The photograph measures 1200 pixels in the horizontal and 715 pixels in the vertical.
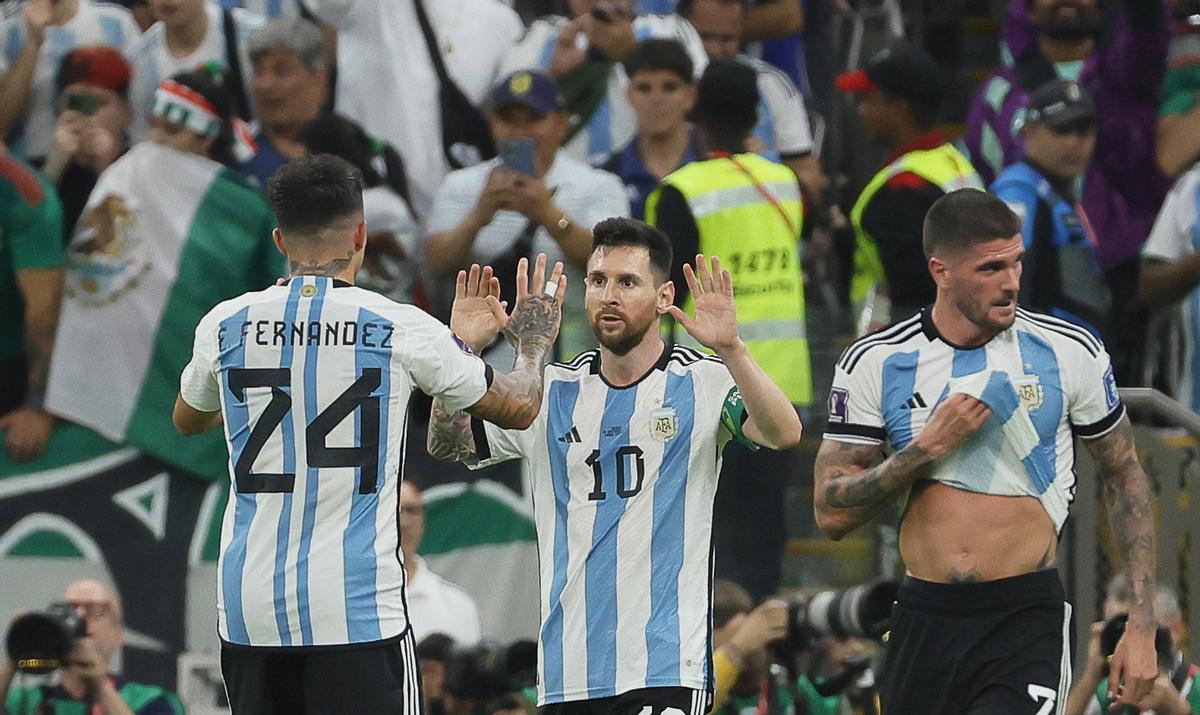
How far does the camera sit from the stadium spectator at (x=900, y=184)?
9.30 metres

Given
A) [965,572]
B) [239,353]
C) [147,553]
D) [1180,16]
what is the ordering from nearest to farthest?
[239,353], [965,572], [147,553], [1180,16]

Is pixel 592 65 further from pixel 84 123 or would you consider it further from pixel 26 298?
pixel 26 298

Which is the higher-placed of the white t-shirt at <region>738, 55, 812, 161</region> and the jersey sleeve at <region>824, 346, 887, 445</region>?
the white t-shirt at <region>738, 55, 812, 161</region>

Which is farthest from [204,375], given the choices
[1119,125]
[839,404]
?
[1119,125]

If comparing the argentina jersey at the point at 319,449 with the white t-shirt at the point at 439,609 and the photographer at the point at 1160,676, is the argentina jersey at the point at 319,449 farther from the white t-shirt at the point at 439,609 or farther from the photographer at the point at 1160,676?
the white t-shirt at the point at 439,609

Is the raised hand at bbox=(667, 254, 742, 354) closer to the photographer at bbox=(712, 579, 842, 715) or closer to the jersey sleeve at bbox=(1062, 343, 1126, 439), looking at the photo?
the jersey sleeve at bbox=(1062, 343, 1126, 439)

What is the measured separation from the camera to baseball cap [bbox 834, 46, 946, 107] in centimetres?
956

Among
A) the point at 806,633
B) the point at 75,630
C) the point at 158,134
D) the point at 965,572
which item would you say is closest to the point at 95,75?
the point at 158,134

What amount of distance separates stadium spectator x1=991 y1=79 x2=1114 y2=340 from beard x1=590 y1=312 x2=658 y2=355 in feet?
9.39

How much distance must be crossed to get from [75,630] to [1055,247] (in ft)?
14.2

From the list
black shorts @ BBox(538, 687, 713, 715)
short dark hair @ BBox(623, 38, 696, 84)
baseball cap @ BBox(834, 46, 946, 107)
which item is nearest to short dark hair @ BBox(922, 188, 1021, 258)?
black shorts @ BBox(538, 687, 713, 715)

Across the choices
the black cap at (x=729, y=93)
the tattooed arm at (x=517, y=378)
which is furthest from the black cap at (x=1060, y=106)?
the tattooed arm at (x=517, y=378)

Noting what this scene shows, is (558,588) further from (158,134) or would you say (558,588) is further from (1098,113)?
(1098,113)

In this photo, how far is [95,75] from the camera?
394 inches
